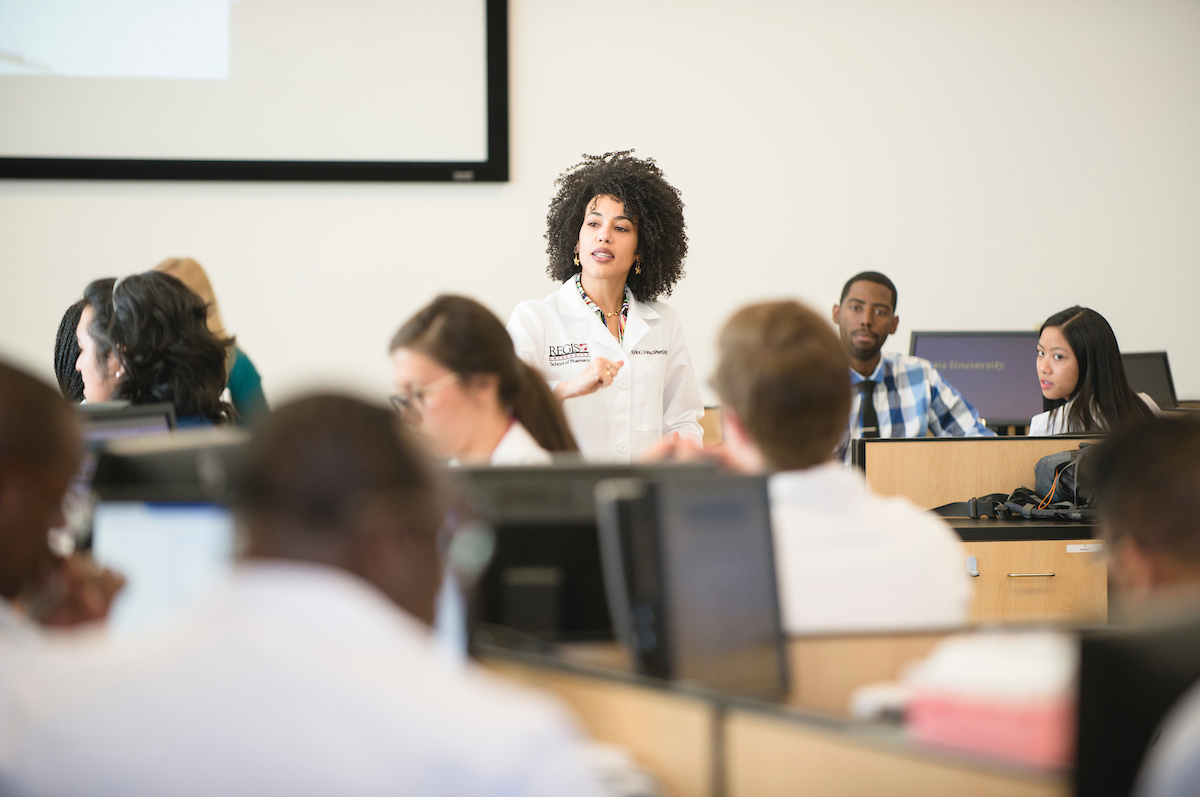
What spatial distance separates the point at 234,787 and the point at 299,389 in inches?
10.6

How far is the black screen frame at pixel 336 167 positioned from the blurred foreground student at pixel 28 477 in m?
3.62

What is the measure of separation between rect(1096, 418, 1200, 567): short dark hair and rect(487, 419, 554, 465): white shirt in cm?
90

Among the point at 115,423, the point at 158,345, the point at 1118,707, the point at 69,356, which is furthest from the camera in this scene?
the point at 69,356

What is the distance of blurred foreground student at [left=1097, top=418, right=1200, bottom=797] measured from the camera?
34.0 inches

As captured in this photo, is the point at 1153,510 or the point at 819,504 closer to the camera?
the point at 1153,510

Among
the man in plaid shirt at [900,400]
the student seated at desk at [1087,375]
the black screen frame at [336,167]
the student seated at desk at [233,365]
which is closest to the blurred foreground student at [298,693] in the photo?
the student seated at desk at [233,365]

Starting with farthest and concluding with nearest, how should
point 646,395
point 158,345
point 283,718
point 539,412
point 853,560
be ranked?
point 646,395 < point 158,345 < point 539,412 < point 853,560 < point 283,718

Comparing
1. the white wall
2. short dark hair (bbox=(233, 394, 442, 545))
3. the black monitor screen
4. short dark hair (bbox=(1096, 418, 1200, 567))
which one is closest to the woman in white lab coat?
the white wall

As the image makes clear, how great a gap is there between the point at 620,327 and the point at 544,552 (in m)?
1.98

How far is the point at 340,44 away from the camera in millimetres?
4414

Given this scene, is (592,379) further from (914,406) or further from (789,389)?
(914,406)

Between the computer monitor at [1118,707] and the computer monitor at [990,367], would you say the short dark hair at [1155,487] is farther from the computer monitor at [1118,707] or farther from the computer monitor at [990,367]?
the computer monitor at [990,367]

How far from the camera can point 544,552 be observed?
3.62 feet

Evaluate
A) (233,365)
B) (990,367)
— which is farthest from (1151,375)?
(233,365)
